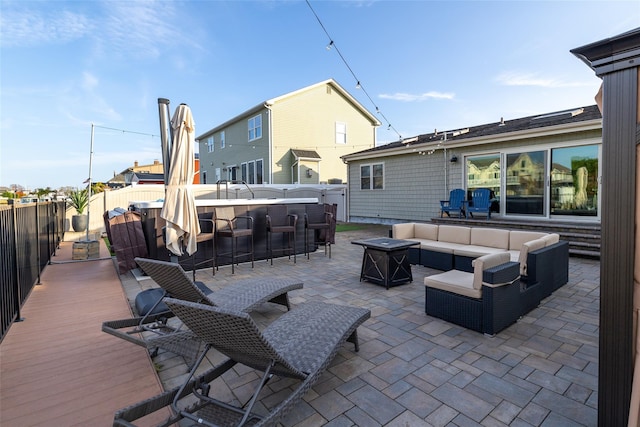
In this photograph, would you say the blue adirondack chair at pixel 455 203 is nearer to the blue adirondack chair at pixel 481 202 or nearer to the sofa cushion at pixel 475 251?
the blue adirondack chair at pixel 481 202

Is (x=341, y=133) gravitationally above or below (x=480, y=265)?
above

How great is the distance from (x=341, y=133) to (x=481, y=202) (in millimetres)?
10858

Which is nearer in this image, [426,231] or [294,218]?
[426,231]

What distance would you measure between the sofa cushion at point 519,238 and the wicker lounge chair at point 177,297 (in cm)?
369

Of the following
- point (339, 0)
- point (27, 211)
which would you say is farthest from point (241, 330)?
point (339, 0)

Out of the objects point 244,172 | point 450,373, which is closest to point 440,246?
point 450,373

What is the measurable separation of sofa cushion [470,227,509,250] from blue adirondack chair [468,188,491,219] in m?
3.86

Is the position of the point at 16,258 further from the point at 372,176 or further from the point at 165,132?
the point at 372,176

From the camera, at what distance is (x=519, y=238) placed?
5191 millimetres

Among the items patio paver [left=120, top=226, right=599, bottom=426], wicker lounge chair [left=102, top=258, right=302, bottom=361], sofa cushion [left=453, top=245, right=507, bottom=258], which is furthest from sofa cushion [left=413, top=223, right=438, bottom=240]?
wicker lounge chair [left=102, top=258, right=302, bottom=361]

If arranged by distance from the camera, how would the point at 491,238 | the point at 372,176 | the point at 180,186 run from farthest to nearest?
the point at 372,176 → the point at 491,238 → the point at 180,186

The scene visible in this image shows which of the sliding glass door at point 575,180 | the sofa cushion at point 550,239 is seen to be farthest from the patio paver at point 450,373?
the sliding glass door at point 575,180

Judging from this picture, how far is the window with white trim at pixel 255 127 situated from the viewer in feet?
56.5

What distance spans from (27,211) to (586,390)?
6650 millimetres
